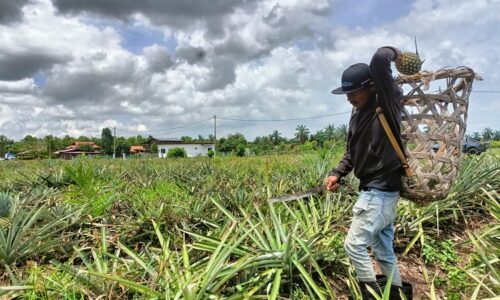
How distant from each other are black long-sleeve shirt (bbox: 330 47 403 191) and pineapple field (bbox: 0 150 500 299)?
2.37 ft

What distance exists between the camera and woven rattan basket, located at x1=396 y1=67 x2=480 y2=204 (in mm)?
2841

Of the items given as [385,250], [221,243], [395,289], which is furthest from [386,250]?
[221,243]

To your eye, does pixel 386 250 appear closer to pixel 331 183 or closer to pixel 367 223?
pixel 367 223

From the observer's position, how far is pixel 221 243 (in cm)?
266

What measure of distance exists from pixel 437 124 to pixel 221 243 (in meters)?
1.94

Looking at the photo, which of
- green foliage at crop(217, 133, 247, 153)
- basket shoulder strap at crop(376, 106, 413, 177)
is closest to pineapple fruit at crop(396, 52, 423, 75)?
basket shoulder strap at crop(376, 106, 413, 177)

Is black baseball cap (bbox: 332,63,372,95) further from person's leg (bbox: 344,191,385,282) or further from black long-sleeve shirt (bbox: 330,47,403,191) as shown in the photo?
person's leg (bbox: 344,191,385,282)

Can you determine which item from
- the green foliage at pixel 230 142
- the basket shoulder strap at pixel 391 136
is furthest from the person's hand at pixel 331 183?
the green foliage at pixel 230 142

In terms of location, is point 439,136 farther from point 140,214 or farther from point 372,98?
point 140,214

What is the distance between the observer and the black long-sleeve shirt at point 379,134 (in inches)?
92.9

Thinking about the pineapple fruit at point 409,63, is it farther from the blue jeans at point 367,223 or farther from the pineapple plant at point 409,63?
the blue jeans at point 367,223

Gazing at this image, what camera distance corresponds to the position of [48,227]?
11.2 ft

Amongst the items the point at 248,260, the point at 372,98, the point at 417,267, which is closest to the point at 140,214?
the point at 248,260

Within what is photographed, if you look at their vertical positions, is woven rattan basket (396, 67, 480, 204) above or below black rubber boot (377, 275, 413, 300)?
above
